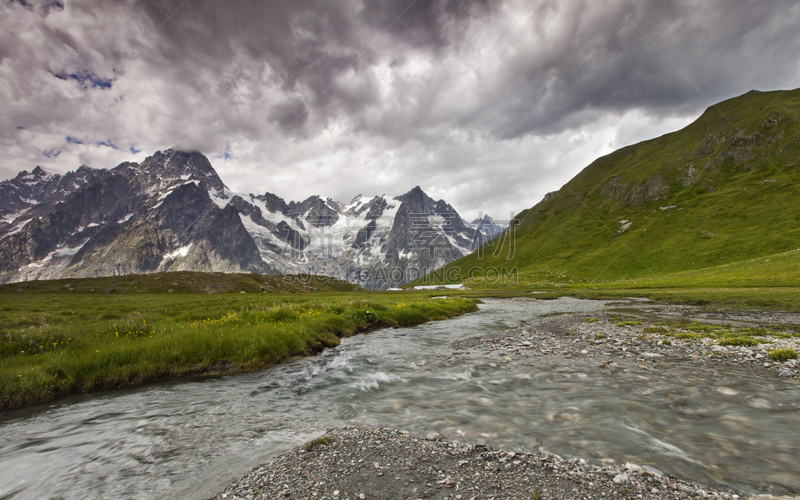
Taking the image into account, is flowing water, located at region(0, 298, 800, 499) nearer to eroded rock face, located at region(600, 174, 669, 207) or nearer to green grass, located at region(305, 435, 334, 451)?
green grass, located at region(305, 435, 334, 451)

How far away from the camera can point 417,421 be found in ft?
24.2

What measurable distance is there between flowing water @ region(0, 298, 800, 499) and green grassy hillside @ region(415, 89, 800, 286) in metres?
76.6

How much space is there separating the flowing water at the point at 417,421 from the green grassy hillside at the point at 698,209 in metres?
76.6

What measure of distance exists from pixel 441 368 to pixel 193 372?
9418mm

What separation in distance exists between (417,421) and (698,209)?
175m

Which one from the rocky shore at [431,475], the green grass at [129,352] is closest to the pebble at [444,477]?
the rocky shore at [431,475]

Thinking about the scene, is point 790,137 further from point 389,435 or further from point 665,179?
point 389,435

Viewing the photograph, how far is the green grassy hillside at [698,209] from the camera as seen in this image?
3755 inches

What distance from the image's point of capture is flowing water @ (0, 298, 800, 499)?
16.6ft

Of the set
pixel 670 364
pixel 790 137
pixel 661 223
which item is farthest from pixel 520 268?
pixel 670 364

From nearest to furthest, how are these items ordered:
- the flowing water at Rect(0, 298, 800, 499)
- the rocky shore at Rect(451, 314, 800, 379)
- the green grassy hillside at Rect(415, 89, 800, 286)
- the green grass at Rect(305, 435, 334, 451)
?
1. the flowing water at Rect(0, 298, 800, 499)
2. the green grass at Rect(305, 435, 334, 451)
3. the rocky shore at Rect(451, 314, 800, 379)
4. the green grassy hillside at Rect(415, 89, 800, 286)

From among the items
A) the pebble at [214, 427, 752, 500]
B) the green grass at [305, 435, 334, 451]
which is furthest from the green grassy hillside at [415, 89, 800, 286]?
the green grass at [305, 435, 334, 451]

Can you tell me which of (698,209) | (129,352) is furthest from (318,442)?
(698,209)

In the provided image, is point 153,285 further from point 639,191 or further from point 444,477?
point 639,191
